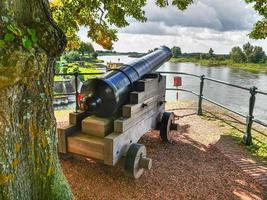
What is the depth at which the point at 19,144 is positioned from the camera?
5.40 feet

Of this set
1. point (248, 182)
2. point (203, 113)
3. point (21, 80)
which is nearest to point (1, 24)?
point (21, 80)

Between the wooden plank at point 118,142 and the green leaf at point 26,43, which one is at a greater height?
the green leaf at point 26,43

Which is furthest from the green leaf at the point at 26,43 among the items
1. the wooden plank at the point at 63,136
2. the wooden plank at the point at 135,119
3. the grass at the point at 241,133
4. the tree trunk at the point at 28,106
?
the grass at the point at 241,133

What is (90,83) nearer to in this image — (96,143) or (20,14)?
(96,143)

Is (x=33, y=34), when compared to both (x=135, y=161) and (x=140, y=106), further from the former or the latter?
(x=140, y=106)

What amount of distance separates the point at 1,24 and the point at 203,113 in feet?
17.3

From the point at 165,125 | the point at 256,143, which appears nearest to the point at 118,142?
the point at 165,125

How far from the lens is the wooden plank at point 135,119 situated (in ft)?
9.52

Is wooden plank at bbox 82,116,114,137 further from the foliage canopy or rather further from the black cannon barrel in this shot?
the foliage canopy

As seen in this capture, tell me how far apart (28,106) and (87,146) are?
1357 mm

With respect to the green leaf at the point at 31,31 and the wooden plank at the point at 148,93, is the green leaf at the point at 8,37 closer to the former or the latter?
the green leaf at the point at 31,31

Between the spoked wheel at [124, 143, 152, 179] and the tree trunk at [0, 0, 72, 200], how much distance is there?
42.6 inches

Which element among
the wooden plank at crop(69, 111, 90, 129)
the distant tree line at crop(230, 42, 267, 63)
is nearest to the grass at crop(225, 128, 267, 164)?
the wooden plank at crop(69, 111, 90, 129)

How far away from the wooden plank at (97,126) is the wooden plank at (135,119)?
146 millimetres
